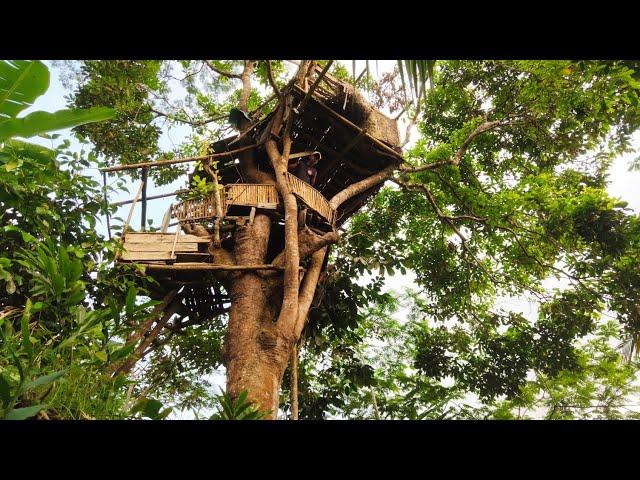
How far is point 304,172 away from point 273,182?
0.80 m

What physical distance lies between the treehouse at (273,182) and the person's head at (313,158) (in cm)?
14

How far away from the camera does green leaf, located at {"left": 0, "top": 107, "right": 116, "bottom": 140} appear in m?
2.36

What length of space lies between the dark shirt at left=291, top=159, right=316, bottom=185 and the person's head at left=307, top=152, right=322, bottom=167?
0.09 metres

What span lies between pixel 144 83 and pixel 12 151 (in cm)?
732

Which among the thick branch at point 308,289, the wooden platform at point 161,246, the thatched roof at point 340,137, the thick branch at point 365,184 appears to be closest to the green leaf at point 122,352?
the thick branch at point 308,289

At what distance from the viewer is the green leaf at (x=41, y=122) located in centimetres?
236

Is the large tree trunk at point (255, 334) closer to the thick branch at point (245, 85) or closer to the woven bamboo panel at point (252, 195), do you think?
the woven bamboo panel at point (252, 195)

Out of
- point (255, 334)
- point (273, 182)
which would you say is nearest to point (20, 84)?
point (255, 334)

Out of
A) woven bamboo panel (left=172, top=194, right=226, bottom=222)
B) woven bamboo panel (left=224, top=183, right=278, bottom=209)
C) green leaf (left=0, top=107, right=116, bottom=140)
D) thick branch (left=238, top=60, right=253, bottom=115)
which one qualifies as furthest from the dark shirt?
green leaf (left=0, top=107, right=116, bottom=140)

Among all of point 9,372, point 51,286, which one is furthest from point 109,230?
point 9,372

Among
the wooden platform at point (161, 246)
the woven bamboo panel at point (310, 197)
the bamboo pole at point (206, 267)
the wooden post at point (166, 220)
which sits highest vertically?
the woven bamboo panel at point (310, 197)
